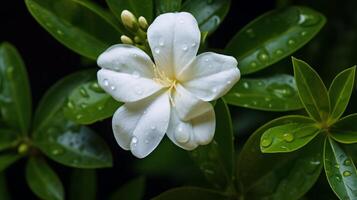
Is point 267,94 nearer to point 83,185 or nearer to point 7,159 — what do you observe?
point 83,185

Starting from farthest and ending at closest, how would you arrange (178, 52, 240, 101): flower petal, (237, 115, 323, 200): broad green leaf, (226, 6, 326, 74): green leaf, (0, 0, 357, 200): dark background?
(0, 0, 357, 200): dark background, (226, 6, 326, 74): green leaf, (237, 115, 323, 200): broad green leaf, (178, 52, 240, 101): flower petal

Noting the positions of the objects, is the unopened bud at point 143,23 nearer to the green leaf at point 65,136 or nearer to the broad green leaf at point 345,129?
the green leaf at point 65,136

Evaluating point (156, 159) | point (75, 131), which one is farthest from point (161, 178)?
point (75, 131)

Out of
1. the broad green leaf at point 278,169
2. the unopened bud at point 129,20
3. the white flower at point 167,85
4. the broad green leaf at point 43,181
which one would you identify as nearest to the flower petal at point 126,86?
the white flower at point 167,85

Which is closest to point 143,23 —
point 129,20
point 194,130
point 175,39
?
point 129,20

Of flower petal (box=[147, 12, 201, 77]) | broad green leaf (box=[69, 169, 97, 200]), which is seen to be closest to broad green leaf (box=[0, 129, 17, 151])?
broad green leaf (box=[69, 169, 97, 200])

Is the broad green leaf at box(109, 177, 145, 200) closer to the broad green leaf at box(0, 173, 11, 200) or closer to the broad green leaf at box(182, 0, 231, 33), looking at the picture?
the broad green leaf at box(0, 173, 11, 200)

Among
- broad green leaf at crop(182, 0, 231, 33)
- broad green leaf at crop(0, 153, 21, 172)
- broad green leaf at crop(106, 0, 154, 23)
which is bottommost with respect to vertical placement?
broad green leaf at crop(0, 153, 21, 172)
